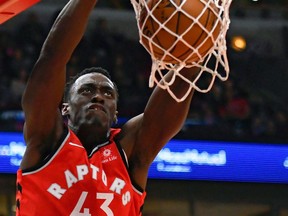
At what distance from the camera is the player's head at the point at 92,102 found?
137 inches

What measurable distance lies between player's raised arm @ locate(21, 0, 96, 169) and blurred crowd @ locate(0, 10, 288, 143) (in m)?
5.59

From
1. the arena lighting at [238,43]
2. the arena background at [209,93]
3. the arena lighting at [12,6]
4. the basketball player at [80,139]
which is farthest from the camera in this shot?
the arena lighting at [238,43]

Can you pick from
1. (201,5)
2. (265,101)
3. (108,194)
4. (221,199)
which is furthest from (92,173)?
(265,101)

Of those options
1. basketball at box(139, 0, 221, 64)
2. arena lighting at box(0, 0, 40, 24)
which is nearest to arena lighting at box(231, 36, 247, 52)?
basketball at box(139, 0, 221, 64)

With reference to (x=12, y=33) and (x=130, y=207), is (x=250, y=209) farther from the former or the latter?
(x=130, y=207)

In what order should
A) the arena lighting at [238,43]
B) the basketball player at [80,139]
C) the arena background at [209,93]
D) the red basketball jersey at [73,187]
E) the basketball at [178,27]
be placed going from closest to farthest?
the basketball at [178,27], the basketball player at [80,139], the red basketball jersey at [73,187], the arena background at [209,93], the arena lighting at [238,43]

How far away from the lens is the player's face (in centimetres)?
348

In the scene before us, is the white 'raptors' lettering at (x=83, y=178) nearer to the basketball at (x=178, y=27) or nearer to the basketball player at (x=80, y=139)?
the basketball player at (x=80, y=139)

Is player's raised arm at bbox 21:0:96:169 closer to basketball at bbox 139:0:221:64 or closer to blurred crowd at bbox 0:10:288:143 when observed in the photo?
basketball at bbox 139:0:221:64

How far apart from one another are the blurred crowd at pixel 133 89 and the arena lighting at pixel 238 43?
380 millimetres

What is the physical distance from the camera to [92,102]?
351cm

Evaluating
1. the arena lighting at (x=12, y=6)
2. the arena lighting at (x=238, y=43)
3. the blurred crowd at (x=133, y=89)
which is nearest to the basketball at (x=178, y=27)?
the arena lighting at (x=12, y=6)

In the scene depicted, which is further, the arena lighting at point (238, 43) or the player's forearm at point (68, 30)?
the arena lighting at point (238, 43)

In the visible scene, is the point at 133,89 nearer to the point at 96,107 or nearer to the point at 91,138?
the point at 91,138
